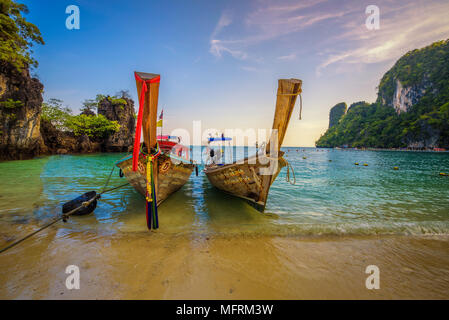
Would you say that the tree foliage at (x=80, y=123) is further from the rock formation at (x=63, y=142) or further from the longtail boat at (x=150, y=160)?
the longtail boat at (x=150, y=160)

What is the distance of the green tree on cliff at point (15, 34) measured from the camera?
46.3ft

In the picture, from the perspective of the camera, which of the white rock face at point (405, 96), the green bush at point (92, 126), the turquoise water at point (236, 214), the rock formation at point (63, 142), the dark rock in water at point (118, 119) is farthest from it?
the white rock face at point (405, 96)

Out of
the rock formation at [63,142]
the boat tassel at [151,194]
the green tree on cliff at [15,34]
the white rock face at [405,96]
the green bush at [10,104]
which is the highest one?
the white rock face at [405,96]

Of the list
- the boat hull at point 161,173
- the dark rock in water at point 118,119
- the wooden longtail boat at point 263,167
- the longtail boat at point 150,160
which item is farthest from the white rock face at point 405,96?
the dark rock in water at point 118,119

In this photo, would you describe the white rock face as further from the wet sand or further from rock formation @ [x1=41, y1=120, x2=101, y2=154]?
rock formation @ [x1=41, y1=120, x2=101, y2=154]

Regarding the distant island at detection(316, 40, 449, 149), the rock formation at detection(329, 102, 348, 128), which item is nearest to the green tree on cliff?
the distant island at detection(316, 40, 449, 149)

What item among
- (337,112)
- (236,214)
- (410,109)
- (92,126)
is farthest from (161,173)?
(337,112)

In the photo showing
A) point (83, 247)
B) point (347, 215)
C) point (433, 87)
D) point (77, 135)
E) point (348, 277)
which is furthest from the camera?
point (433, 87)

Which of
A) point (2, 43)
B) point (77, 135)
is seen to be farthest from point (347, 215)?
point (77, 135)

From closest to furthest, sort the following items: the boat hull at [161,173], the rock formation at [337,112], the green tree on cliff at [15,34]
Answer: the boat hull at [161,173] < the green tree on cliff at [15,34] < the rock formation at [337,112]

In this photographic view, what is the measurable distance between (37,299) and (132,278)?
109 cm

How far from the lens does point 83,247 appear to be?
11.2 ft

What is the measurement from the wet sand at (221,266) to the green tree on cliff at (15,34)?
21.5m

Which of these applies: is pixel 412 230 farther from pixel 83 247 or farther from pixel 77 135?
pixel 77 135
